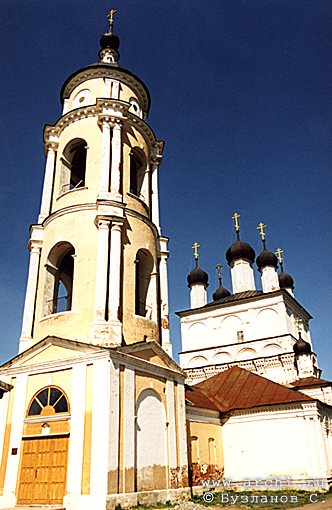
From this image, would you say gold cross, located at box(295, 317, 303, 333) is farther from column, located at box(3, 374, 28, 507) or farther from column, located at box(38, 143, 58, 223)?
column, located at box(3, 374, 28, 507)

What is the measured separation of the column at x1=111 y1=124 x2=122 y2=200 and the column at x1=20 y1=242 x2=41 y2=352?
2961 mm

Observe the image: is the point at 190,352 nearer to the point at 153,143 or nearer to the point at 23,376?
the point at 153,143

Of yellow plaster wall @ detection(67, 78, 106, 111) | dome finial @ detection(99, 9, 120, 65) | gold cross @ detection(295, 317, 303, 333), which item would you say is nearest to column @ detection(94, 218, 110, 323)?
yellow plaster wall @ detection(67, 78, 106, 111)

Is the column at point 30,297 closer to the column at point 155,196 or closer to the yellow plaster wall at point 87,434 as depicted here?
the yellow plaster wall at point 87,434

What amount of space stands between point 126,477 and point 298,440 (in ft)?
30.3

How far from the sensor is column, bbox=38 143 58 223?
50.2 ft

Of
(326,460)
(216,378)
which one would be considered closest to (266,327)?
(216,378)

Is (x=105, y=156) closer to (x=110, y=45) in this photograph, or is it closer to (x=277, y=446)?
(x=110, y=45)

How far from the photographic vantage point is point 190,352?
3053 centimetres

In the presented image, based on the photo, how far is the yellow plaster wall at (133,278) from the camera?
1277cm

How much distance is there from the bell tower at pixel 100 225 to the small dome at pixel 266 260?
55.2 feet

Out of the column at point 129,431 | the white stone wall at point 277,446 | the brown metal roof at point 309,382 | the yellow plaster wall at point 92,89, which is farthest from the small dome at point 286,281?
the column at point 129,431

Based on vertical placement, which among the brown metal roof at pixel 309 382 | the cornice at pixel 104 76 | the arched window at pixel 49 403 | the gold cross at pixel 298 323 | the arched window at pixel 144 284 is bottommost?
the arched window at pixel 49 403

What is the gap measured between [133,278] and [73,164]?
18.8 ft
